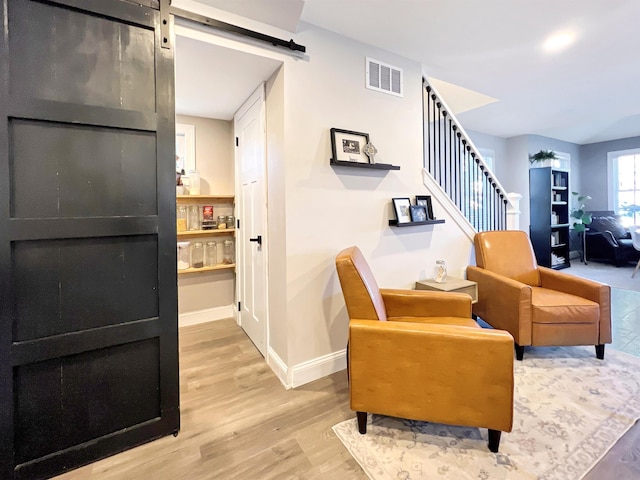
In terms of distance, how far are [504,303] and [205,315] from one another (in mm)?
2911

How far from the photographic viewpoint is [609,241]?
5.67m

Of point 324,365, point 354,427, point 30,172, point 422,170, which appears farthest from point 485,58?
point 30,172

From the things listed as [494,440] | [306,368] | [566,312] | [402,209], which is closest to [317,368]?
[306,368]

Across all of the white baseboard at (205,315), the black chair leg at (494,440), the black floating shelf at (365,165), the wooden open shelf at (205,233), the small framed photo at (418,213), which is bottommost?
the black chair leg at (494,440)

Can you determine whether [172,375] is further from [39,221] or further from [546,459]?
[546,459]

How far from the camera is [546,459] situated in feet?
4.59

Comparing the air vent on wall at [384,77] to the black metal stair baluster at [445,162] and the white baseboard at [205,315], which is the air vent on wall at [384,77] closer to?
the black metal stair baluster at [445,162]

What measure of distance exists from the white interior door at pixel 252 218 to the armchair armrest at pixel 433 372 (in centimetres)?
112

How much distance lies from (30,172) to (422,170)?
102 inches

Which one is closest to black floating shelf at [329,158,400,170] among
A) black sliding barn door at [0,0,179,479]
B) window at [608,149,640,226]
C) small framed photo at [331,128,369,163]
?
small framed photo at [331,128,369,163]

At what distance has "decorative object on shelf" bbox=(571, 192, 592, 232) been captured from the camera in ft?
20.0

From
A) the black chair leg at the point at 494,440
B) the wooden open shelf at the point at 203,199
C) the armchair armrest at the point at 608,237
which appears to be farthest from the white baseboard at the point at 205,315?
the armchair armrest at the point at 608,237

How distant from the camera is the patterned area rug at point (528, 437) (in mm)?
1355

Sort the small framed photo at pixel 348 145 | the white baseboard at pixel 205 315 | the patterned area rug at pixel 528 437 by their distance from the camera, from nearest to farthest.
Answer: the patterned area rug at pixel 528 437 < the small framed photo at pixel 348 145 < the white baseboard at pixel 205 315
